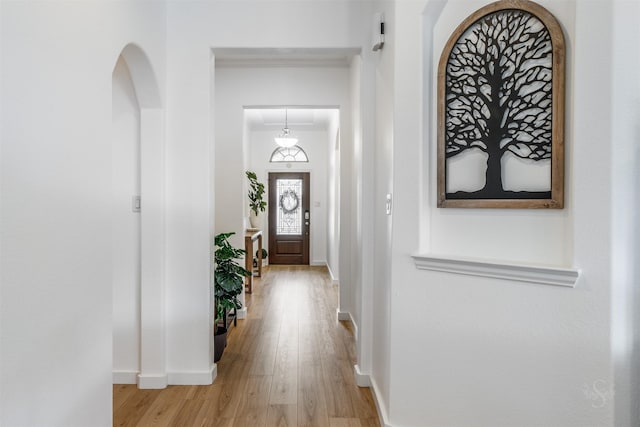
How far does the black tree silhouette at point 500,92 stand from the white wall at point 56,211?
1.52m

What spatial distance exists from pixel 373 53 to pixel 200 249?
67.2 inches

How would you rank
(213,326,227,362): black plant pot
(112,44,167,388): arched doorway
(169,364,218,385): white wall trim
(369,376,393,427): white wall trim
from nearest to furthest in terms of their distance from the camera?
(369,376,393,427): white wall trim
(112,44,167,388): arched doorway
(169,364,218,385): white wall trim
(213,326,227,362): black plant pot

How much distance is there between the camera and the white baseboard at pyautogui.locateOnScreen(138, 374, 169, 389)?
9.00 feet

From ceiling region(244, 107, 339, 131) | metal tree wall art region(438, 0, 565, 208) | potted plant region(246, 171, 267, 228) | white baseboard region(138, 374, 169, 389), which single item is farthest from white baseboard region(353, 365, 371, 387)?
ceiling region(244, 107, 339, 131)

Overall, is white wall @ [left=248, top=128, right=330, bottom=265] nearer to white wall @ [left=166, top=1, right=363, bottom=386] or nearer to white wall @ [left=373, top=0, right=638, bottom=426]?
white wall @ [left=166, top=1, right=363, bottom=386]

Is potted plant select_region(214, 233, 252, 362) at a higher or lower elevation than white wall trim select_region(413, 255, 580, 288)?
lower

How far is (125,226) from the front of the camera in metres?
2.74

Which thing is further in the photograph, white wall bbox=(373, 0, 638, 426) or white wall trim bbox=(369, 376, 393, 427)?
white wall trim bbox=(369, 376, 393, 427)

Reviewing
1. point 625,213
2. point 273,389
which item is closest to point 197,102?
point 273,389

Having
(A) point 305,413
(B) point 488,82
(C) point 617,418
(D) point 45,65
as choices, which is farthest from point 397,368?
(D) point 45,65

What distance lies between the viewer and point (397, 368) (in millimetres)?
2016

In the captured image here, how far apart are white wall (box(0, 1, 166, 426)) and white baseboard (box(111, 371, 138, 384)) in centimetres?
98

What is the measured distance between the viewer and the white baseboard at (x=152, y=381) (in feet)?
9.00

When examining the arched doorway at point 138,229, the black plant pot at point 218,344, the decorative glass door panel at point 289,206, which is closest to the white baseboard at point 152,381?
the arched doorway at point 138,229
